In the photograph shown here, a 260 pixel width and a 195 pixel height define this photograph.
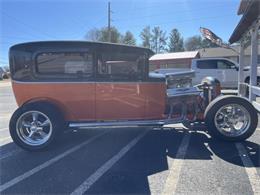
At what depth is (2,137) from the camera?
6.00 m

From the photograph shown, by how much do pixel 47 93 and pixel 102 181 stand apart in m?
2.22

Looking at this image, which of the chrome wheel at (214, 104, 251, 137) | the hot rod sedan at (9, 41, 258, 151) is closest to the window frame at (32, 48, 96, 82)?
the hot rod sedan at (9, 41, 258, 151)

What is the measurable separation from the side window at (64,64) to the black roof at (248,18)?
3734 mm

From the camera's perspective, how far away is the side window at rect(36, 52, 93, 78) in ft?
17.2

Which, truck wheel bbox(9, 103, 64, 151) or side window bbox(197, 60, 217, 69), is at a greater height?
side window bbox(197, 60, 217, 69)

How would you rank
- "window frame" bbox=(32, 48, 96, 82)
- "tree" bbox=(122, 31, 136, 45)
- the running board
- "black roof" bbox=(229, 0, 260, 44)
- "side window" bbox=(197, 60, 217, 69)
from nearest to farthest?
"window frame" bbox=(32, 48, 96, 82)
the running board
"black roof" bbox=(229, 0, 260, 44)
"side window" bbox=(197, 60, 217, 69)
"tree" bbox=(122, 31, 136, 45)

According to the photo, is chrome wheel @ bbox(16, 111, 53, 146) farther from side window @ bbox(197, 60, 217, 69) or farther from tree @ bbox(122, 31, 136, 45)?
tree @ bbox(122, 31, 136, 45)

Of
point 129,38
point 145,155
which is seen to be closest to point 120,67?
point 145,155

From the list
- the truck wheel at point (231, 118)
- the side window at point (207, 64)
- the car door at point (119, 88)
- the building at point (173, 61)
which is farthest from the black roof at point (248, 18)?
the building at point (173, 61)

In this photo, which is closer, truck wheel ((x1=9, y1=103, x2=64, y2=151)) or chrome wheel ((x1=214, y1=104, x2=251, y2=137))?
truck wheel ((x1=9, y1=103, x2=64, y2=151))

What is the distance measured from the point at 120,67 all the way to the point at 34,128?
6.49 feet

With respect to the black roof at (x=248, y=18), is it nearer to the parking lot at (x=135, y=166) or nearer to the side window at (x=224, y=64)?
the parking lot at (x=135, y=166)

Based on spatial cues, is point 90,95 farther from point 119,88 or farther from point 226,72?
point 226,72

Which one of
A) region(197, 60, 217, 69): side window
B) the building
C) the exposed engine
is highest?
the building
